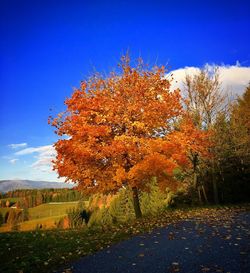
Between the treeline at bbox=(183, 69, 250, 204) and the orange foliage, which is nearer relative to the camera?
the orange foliage

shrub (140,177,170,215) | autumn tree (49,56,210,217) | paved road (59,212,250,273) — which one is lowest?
paved road (59,212,250,273)

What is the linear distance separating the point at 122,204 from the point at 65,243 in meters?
27.5

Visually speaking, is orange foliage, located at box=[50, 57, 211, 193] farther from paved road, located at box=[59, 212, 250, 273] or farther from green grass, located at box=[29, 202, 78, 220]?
green grass, located at box=[29, 202, 78, 220]

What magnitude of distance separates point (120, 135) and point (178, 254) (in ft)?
36.5

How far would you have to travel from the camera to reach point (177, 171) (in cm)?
3141

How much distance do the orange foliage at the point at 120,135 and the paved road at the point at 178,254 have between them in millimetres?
6241

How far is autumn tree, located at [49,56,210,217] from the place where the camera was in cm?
1775

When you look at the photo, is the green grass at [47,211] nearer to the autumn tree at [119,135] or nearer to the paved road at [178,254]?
the autumn tree at [119,135]

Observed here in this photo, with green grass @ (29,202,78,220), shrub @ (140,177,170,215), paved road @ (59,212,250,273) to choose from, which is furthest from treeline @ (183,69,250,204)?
green grass @ (29,202,78,220)

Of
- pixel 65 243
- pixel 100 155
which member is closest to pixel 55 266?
pixel 65 243

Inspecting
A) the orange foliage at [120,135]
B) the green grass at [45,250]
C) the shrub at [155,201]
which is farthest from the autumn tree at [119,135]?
the shrub at [155,201]

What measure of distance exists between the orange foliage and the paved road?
20.5ft

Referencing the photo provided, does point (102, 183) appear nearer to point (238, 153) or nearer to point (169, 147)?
point (169, 147)

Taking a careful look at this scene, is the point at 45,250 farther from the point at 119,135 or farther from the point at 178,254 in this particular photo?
the point at 119,135
